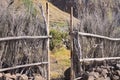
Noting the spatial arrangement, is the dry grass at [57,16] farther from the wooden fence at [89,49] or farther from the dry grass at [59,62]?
the wooden fence at [89,49]

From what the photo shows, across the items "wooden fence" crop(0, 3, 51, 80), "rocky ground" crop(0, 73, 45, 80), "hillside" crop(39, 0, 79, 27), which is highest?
"hillside" crop(39, 0, 79, 27)

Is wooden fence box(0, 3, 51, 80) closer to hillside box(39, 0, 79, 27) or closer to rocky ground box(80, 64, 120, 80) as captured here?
rocky ground box(80, 64, 120, 80)

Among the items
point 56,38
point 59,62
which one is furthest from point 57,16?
point 59,62

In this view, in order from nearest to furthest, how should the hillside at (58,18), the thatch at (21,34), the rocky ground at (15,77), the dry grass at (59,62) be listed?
the rocky ground at (15,77), the thatch at (21,34), the dry grass at (59,62), the hillside at (58,18)

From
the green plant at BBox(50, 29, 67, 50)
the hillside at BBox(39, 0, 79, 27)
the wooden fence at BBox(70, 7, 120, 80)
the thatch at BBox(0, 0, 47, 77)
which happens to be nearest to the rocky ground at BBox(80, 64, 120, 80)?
the wooden fence at BBox(70, 7, 120, 80)

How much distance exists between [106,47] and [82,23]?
1.29 metres

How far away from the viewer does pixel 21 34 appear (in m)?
9.98

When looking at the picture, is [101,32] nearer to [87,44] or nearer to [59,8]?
[87,44]

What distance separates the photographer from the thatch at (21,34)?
973 cm

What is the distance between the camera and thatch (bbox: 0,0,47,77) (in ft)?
31.9

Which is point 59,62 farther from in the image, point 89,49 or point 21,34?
point 21,34

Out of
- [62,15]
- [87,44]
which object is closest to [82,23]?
[87,44]

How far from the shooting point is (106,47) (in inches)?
478

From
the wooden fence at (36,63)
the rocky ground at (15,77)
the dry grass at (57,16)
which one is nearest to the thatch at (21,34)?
the wooden fence at (36,63)
